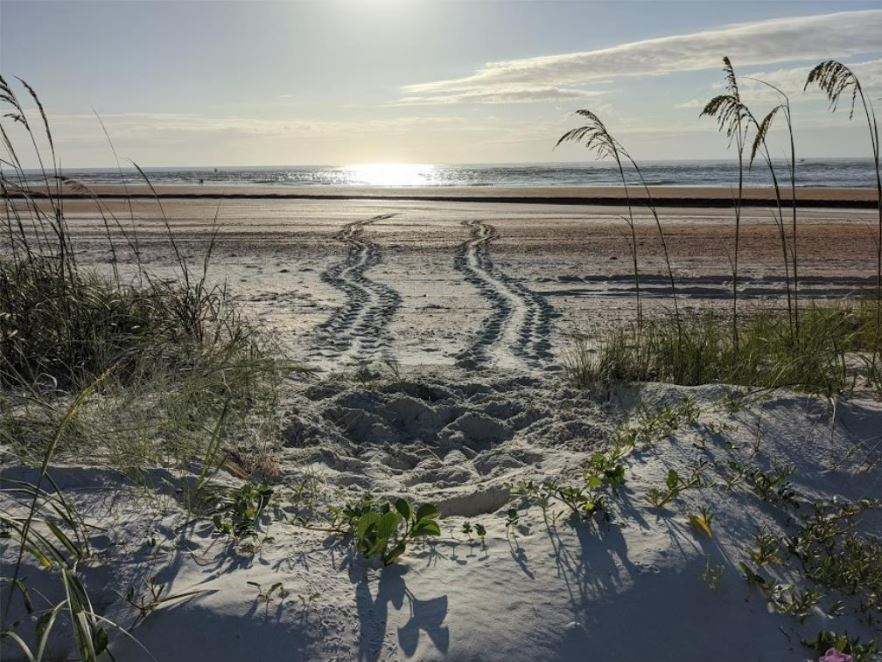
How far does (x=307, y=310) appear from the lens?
274 inches

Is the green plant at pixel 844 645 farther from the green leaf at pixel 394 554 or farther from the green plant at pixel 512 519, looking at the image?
the green leaf at pixel 394 554

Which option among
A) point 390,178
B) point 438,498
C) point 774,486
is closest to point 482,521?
point 438,498

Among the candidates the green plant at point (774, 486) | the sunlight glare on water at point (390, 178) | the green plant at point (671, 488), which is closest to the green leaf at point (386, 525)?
the green plant at point (671, 488)

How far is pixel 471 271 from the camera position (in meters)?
9.45

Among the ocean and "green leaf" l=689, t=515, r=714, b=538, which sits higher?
the ocean

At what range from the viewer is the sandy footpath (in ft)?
19.5

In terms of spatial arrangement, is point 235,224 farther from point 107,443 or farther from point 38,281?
point 107,443

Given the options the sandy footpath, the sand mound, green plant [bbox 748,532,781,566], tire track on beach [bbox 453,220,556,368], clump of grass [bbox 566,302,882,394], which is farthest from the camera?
the sandy footpath

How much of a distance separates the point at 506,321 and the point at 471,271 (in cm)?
303

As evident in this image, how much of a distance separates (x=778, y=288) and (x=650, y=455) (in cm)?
591

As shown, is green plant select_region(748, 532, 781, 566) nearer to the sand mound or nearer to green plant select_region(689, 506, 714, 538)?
the sand mound

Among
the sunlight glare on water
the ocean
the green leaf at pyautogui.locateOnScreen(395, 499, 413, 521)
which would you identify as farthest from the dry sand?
the sunlight glare on water

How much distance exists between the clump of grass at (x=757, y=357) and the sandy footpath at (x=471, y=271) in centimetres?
83

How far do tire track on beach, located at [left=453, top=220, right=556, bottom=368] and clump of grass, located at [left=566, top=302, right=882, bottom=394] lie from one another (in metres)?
0.70
